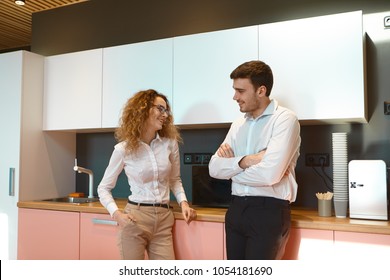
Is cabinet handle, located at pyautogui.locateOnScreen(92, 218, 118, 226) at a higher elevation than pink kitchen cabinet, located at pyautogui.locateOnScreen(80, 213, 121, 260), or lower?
higher

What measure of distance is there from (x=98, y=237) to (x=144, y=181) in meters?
0.71

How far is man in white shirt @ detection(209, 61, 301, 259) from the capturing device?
62.2 inches

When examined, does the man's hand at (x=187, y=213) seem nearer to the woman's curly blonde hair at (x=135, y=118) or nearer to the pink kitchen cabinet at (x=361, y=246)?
the woman's curly blonde hair at (x=135, y=118)

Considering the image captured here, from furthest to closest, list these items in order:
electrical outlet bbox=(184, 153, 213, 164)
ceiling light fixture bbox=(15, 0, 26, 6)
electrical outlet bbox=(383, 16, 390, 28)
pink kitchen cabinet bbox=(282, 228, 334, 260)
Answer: ceiling light fixture bbox=(15, 0, 26, 6)
electrical outlet bbox=(184, 153, 213, 164)
electrical outlet bbox=(383, 16, 390, 28)
pink kitchen cabinet bbox=(282, 228, 334, 260)

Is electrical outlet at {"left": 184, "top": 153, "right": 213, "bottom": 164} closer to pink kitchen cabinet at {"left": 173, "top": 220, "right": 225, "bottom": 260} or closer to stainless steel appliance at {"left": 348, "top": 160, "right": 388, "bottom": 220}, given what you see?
pink kitchen cabinet at {"left": 173, "top": 220, "right": 225, "bottom": 260}

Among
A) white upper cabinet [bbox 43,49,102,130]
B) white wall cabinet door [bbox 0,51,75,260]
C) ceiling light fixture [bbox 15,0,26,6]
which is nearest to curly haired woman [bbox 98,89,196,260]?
white upper cabinet [bbox 43,49,102,130]

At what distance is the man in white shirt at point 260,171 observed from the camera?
158 centimetres

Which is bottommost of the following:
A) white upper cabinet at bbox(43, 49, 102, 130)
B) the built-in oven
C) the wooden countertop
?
the wooden countertop

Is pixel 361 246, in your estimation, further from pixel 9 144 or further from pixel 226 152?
pixel 9 144

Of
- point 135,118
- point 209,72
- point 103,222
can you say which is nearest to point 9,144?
point 103,222

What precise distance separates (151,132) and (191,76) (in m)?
0.58

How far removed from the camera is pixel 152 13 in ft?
9.38

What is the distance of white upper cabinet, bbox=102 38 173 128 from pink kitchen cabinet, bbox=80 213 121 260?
2.22 ft

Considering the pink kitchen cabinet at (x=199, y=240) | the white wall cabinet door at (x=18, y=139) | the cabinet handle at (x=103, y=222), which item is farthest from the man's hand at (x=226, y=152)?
the white wall cabinet door at (x=18, y=139)
